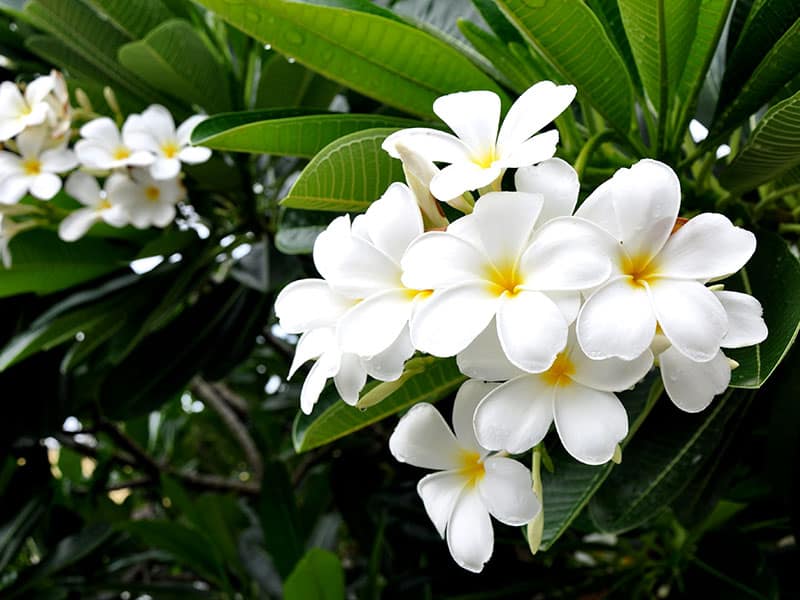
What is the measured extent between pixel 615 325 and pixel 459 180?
0.40ft

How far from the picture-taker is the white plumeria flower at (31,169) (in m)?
0.93

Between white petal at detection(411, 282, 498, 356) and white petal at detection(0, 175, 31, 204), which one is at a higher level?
white petal at detection(411, 282, 498, 356)

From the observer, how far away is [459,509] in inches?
19.5

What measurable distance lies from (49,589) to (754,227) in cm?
133

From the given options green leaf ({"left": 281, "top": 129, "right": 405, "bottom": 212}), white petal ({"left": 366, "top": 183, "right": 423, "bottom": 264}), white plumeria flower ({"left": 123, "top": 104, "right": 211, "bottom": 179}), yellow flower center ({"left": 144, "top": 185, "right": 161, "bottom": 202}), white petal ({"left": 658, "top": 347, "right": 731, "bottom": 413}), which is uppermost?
white petal ({"left": 658, "top": 347, "right": 731, "bottom": 413})

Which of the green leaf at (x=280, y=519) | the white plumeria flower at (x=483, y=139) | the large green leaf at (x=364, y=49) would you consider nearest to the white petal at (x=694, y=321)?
the white plumeria flower at (x=483, y=139)

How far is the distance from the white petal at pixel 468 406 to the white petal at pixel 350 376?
0.21ft

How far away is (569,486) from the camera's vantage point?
2.19 feet

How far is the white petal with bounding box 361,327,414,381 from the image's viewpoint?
1.43 ft

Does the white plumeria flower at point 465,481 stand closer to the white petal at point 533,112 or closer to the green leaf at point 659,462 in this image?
the white petal at point 533,112

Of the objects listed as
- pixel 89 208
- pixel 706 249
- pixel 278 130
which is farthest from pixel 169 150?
pixel 706 249

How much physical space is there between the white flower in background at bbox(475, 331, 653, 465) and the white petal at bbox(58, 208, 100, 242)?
73 centimetres

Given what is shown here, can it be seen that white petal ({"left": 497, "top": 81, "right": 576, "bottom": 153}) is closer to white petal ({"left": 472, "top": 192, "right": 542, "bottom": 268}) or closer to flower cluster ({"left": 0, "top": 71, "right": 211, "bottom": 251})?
white petal ({"left": 472, "top": 192, "right": 542, "bottom": 268})

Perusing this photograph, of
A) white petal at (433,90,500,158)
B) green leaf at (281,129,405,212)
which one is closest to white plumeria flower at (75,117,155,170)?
green leaf at (281,129,405,212)
